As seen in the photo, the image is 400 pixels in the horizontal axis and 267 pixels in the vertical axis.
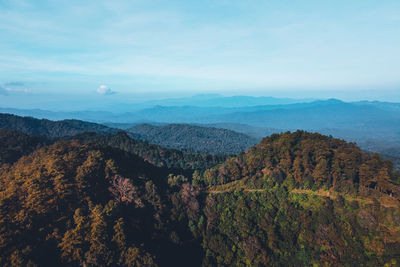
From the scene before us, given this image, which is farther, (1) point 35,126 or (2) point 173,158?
(1) point 35,126

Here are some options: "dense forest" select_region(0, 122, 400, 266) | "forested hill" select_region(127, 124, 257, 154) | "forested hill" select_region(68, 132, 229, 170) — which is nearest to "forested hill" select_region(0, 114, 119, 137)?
"forested hill" select_region(127, 124, 257, 154)

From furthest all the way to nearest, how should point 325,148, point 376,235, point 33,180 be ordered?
point 325,148 < point 33,180 < point 376,235

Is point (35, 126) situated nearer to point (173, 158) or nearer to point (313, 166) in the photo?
point (173, 158)

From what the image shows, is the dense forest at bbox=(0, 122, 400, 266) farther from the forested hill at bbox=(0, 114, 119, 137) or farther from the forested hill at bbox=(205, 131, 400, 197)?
the forested hill at bbox=(0, 114, 119, 137)

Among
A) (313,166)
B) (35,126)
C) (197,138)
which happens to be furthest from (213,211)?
(35,126)

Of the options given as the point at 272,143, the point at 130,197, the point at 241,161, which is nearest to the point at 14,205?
the point at 130,197

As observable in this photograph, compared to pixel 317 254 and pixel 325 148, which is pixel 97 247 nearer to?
pixel 317 254
